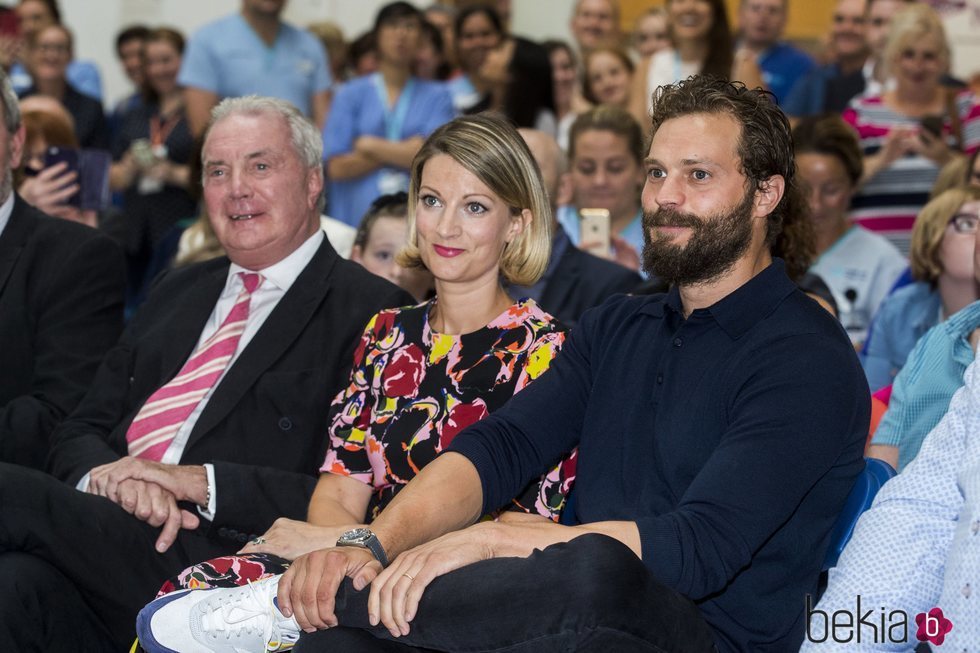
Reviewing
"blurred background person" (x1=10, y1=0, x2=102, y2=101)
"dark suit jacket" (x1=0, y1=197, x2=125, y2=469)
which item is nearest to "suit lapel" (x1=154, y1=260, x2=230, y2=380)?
"dark suit jacket" (x1=0, y1=197, x2=125, y2=469)

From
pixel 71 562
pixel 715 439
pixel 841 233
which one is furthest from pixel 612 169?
pixel 71 562

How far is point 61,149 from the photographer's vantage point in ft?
14.9

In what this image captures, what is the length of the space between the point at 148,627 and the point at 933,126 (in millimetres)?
4019

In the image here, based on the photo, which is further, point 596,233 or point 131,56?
point 131,56

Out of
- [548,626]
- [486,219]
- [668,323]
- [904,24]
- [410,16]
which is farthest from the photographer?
[410,16]

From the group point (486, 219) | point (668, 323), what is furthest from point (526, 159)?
point (668, 323)

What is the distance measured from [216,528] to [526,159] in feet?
3.53

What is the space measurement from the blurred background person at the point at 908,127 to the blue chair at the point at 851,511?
316 cm

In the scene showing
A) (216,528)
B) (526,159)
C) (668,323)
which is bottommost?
(216,528)

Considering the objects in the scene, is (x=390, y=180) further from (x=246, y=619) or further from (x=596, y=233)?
(x=246, y=619)

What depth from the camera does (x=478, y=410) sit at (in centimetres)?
277

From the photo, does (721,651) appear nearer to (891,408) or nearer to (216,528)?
→ (891,408)

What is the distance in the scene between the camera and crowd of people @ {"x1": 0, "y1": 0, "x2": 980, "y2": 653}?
218 centimetres

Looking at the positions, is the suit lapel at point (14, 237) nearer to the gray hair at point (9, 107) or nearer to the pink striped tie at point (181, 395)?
the gray hair at point (9, 107)
